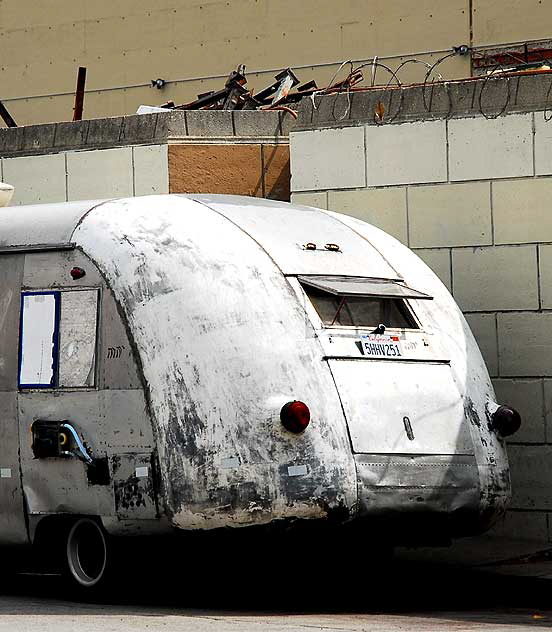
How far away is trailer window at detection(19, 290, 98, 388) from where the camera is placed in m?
11.1

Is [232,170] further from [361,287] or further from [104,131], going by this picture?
[361,287]

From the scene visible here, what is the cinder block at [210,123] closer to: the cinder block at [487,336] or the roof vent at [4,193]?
the roof vent at [4,193]

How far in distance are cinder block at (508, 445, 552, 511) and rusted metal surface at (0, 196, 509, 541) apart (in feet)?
5.73

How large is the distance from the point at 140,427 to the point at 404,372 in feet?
5.63

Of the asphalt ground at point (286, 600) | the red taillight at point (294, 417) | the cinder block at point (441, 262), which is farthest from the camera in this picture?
the cinder block at point (441, 262)

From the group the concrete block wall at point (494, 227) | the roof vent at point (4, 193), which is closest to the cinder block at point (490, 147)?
the concrete block wall at point (494, 227)

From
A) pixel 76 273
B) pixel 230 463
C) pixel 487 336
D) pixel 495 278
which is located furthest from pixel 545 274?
pixel 76 273

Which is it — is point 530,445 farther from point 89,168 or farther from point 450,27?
point 450,27

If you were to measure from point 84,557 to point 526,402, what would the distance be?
376cm

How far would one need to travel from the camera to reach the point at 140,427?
10.7m

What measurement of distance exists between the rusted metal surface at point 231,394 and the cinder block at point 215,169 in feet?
11.0

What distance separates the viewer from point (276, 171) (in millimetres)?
15148

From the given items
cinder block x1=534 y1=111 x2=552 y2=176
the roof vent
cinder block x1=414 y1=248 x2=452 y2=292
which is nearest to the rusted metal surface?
the roof vent

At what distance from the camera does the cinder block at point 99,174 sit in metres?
15.1
